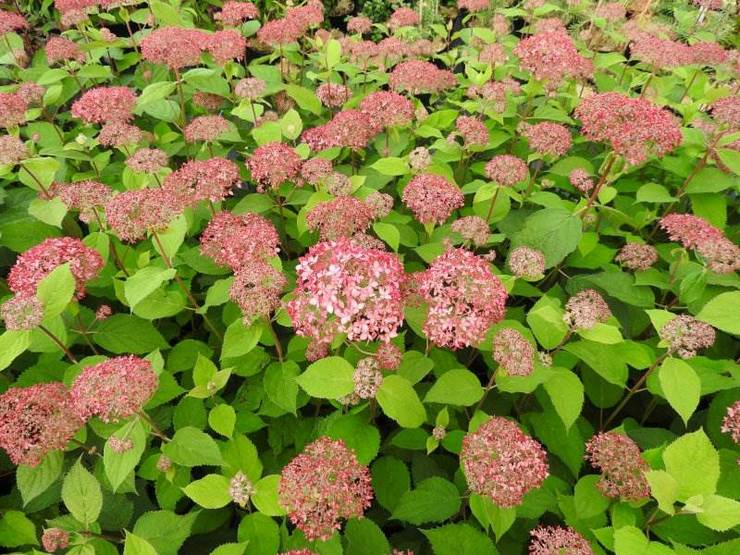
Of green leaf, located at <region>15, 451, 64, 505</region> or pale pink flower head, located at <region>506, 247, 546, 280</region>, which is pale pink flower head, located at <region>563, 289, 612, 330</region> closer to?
pale pink flower head, located at <region>506, 247, 546, 280</region>

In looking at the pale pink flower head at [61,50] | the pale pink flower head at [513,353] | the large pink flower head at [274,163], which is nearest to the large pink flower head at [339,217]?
the large pink flower head at [274,163]

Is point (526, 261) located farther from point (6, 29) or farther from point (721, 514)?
point (6, 29)

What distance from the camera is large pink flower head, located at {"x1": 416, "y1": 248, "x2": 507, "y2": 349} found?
1945 mm

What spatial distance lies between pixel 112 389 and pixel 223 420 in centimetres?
48

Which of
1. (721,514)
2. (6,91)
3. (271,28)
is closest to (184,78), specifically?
(271,28)

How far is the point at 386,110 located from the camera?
3146 mm

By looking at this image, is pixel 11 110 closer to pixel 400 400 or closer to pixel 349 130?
pixel 349 130

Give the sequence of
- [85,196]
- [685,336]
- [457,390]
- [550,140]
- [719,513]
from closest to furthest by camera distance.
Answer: [719,513]
[685,336]
[457,390]
[85,196]
[550,140]

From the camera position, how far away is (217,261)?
98.7 inches

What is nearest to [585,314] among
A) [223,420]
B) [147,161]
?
[223,420]

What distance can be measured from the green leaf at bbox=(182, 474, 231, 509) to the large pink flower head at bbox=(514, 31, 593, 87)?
310 cm

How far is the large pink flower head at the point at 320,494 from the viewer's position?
1.75 metres

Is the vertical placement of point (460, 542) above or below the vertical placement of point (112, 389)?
below

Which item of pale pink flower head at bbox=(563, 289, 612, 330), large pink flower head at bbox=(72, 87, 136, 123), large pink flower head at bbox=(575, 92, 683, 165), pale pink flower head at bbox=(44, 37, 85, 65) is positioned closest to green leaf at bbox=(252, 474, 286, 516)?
pale pink flower head at bbox=(563, 289, 612, 330)
